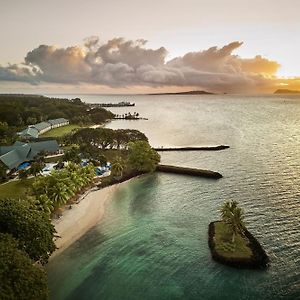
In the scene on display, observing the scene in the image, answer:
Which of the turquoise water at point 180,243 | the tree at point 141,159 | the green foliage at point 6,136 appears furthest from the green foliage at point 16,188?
the green foliage at point 6,136

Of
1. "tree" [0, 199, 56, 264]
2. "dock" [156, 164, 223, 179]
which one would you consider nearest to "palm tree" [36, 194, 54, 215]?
"tree" [0, 199, 56, 264]

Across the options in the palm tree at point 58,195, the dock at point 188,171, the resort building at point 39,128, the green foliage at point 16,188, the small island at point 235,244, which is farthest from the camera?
the resort building at point 39,128

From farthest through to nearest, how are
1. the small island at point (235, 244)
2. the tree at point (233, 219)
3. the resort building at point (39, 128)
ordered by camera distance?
the resort building at point (39, 128) < the tree at point (233, 219) < the small island at point (235, 244)

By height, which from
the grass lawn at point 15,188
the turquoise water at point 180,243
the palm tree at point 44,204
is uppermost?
the palm tree at point 44,204

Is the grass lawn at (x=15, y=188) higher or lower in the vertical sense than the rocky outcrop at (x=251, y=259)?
higher

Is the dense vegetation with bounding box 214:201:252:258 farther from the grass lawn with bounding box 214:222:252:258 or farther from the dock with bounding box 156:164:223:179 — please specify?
the dock with bounding box 156:164:223:179

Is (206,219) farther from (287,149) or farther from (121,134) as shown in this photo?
(287,149)

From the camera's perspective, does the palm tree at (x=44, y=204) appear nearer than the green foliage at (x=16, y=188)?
Yes

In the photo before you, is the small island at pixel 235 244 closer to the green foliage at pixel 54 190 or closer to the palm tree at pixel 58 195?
the palm tree at pixel 58 195

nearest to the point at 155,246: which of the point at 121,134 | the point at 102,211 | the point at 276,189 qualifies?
the point at 102,211
